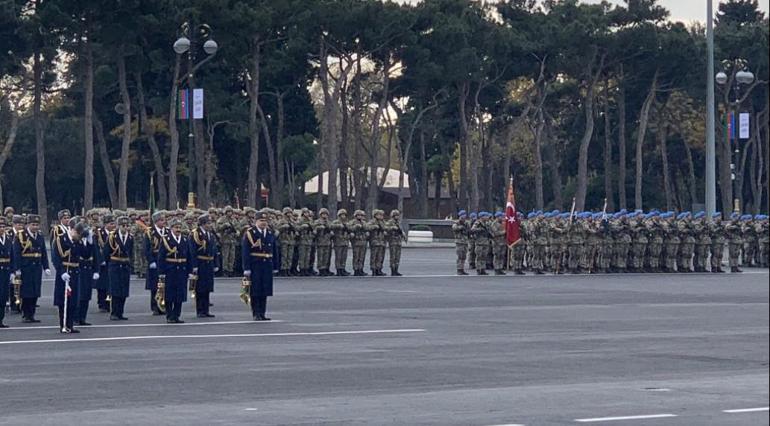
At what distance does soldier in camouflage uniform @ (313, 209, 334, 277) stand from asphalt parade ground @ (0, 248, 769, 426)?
782cm

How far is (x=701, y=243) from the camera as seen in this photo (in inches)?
1674

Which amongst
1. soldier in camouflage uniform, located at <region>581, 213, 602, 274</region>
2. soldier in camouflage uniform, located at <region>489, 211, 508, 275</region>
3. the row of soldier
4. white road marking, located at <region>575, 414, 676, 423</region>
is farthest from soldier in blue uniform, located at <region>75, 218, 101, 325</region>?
soldier in camouflage uniform, located at <region>581, 213, 602, 274</region>

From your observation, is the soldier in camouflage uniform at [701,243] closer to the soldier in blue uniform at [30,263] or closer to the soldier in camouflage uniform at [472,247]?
the soldier in camouflage uniform at [472,247]

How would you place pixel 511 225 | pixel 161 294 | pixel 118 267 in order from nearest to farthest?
pixel 118 267 → pixel 161 294 → pixel 511 225

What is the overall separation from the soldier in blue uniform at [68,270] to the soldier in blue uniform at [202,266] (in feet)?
7.56

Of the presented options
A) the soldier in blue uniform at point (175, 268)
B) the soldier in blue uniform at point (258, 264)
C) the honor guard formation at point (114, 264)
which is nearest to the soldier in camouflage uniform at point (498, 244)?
the honor guard formation at point (114, 264)

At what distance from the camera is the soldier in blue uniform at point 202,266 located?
23.3 metres

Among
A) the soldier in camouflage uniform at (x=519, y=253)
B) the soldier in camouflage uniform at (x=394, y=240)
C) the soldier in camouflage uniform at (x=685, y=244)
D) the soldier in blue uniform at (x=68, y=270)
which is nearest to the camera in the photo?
the soldier in blue uniform at (x=68, y=270)

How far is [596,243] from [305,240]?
8.99 meters

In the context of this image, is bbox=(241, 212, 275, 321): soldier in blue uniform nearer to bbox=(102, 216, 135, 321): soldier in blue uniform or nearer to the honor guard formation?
the honor guard formation

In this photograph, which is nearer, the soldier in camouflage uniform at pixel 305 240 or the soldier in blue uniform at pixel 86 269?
the soldier in blue uniform at pixel 86 269

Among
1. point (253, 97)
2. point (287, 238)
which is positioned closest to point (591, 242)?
point (287, 238)

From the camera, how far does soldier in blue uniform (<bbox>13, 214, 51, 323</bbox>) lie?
880 inches

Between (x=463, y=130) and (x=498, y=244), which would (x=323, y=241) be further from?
(x=463, y=130)
